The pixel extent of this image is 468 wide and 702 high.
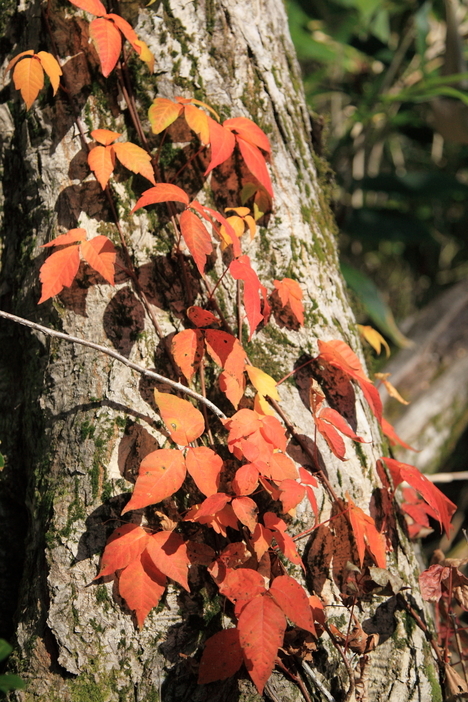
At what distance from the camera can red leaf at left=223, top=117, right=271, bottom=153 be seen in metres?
1.08

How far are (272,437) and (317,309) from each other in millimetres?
388

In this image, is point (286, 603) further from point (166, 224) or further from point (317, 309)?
point (166, 224)

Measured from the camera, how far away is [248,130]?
1.09m

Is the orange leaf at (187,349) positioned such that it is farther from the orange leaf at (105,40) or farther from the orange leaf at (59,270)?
the orange leaf at (105,40)

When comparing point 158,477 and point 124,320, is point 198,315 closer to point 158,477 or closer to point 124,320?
point 124,320

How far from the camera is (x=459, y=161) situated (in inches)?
180

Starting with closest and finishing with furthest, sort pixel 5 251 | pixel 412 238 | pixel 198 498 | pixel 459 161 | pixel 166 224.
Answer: pixel 198 498
pixel 166 224
pixel 5 251
pixel 412 238
pixel 459 161

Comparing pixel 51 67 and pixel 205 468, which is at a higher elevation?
pixel 51 67

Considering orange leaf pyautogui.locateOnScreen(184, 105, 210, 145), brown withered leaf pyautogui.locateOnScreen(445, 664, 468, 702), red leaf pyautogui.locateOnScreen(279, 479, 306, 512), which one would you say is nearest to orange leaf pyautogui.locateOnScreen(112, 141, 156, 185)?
orange leaf pyautogui.locateOnScreen(184, 105, 210, 145)

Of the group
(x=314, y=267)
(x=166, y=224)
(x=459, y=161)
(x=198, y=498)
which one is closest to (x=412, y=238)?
(x=459, y=161)

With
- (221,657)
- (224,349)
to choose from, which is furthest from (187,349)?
(221,657)

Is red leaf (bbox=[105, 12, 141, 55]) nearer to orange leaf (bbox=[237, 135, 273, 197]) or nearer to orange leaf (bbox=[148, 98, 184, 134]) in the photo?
orange leaf (bbox=[148, 98, 184, 134])

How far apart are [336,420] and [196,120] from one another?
0.69 m

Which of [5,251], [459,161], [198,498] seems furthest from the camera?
[459,161]
